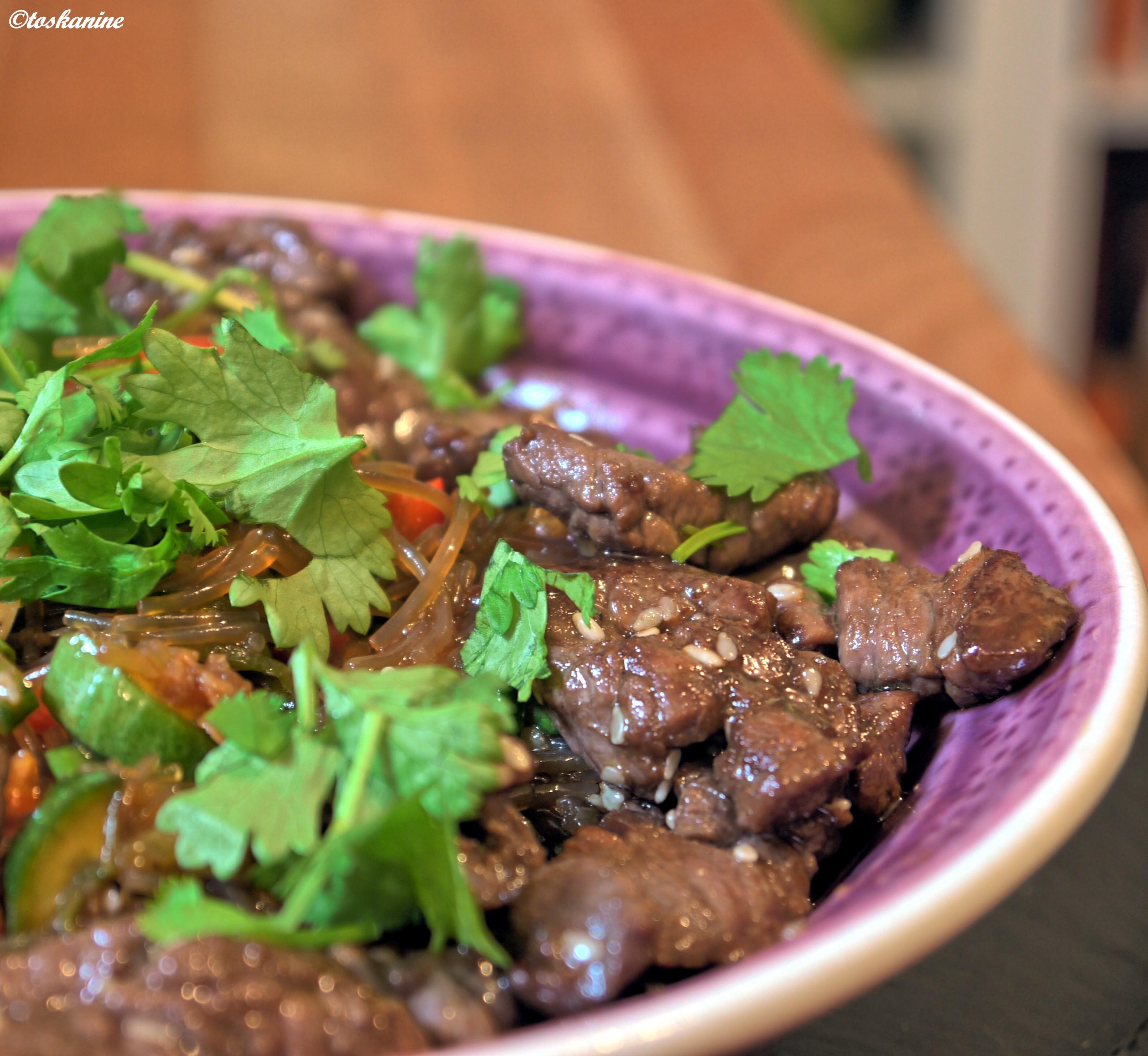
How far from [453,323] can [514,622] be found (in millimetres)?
1174

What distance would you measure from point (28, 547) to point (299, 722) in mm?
524

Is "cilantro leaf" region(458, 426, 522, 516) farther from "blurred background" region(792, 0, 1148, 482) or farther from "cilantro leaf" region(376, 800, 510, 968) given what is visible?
"blurred background" region(792, 0, 1148, 482)

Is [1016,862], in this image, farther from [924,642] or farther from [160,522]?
[160,522]

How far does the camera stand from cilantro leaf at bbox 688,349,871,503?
1941 millimetres

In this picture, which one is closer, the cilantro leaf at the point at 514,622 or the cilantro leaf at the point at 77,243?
the cilantro leaf at the point at 514,622

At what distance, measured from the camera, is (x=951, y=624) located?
1.68 metres

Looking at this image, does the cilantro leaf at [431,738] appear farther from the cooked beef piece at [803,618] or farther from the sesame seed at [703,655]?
the cooked beef piece at [803,618]

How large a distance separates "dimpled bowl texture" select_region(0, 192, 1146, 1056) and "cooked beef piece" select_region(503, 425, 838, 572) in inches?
11.8

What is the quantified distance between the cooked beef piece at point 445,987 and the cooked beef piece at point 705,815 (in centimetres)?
34

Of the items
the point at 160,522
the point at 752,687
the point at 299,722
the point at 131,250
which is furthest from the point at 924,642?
the point at 131,250

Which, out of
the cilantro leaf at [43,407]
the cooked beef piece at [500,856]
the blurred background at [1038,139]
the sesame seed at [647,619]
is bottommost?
the blurred background at [1038,139]

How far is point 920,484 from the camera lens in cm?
210

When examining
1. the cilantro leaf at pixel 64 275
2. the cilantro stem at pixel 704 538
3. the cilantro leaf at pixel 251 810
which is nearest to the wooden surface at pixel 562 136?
the cilantro stem at pixel 704 538

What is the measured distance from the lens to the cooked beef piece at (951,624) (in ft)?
5.18
